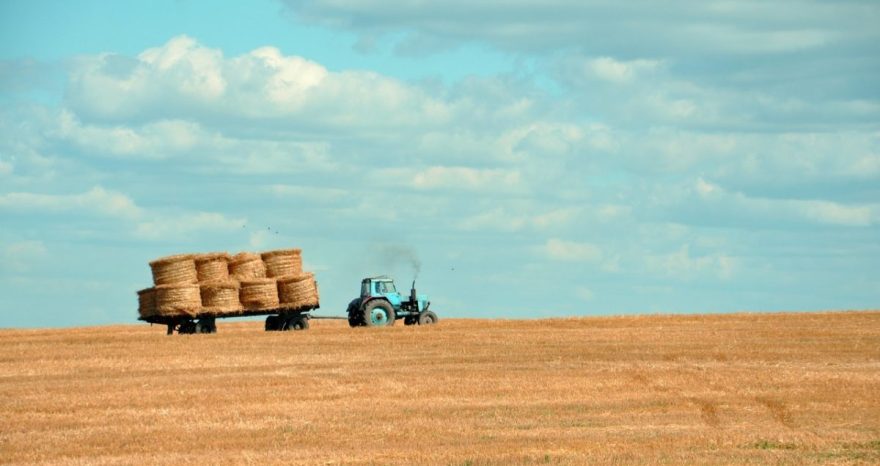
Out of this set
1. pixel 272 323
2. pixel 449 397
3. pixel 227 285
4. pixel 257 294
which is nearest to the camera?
pixel 449 397

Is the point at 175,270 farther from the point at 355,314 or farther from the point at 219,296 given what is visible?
the point at 355,314

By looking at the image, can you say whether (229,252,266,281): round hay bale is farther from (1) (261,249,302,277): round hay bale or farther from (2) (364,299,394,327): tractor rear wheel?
(2) (364,299,394,327): tractor rear wheel

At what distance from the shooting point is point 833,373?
27453mm

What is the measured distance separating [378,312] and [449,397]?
18165mm

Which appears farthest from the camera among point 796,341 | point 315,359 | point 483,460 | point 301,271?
point 301,271

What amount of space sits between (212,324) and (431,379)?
14.8 meters

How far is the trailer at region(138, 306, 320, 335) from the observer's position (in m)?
39.2

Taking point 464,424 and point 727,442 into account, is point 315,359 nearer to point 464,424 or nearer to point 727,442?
point 464,424

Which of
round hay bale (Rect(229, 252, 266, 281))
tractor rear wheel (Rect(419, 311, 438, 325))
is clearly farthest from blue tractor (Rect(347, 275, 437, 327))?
round hay bale (Rect(229, 252, 266, 281))

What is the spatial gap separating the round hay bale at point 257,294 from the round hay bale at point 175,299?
1.62 m

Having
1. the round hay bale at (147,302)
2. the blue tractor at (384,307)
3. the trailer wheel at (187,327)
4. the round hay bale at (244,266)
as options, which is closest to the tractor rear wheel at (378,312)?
the blue tractor at (384,307)

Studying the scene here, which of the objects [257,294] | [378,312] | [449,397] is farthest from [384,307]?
[449,397]

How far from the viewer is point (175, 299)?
3841cm

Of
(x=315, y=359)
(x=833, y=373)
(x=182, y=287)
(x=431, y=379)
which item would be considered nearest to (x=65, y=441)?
(x=431, y=379)
